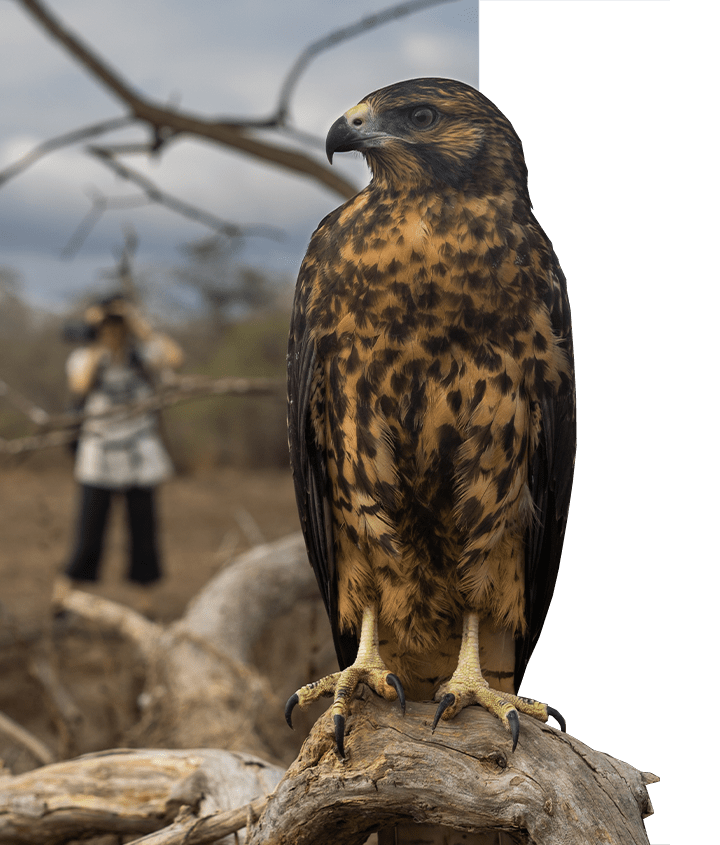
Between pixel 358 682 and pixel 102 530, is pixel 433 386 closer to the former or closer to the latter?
pixel 358 682

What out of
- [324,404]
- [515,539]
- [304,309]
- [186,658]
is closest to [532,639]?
[515,539]

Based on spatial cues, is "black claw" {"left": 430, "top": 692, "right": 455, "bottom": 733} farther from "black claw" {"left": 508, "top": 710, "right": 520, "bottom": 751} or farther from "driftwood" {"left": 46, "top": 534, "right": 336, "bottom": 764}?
"driftwood" {"left": 46, "top": 534, "right": 336, "bottom": 764}

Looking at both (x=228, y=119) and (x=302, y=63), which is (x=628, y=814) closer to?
(x=302, y=63)

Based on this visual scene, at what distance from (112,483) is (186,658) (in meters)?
2.05

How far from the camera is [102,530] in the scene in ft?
19.8

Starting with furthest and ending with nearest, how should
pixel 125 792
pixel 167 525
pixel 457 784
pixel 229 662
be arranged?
pixel 167 525 → pixel 229 662 → pixel 125 792 → pixel 457 784

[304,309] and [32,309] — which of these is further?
[32,309]

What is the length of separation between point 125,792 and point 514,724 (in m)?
1.39

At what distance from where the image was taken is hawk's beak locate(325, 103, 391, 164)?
5.84 feet

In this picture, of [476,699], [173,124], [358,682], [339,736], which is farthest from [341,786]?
[173,124]

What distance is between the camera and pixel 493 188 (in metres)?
1.77

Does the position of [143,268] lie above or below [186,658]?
above

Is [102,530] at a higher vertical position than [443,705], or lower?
lower

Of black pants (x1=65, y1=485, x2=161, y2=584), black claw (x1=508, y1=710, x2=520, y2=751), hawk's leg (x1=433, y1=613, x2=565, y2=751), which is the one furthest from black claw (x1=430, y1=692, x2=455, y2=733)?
black pants (x1=65, y1=485, x2=161, y2=584)
